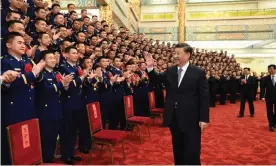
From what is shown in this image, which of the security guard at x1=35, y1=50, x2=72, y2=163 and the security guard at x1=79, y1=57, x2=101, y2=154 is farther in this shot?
the security guard at x1=79, y1=57, x2=101, y2=154

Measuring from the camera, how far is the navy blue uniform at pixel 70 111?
10.8 ft

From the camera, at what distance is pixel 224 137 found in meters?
5.04

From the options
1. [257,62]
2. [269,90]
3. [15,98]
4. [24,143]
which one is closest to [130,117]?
[15,98]

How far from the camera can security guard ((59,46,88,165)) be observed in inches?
129

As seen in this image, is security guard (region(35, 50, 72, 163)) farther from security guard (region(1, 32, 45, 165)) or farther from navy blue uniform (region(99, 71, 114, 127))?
navy blue uniform (region(99, 71, 114, 127))

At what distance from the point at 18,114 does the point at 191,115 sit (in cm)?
162

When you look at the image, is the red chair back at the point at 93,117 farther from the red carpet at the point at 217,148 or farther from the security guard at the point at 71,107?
the red carpet at the point at 217,148

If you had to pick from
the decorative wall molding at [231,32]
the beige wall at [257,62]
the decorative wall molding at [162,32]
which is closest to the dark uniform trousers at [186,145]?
the decorative wall molding at [231,32]

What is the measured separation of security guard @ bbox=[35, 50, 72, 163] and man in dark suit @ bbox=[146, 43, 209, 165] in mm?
1201

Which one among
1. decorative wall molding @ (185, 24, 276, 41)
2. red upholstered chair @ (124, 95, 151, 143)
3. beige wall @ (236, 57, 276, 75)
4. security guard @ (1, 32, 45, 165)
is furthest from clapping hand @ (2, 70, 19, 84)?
beige wall @ (236, 57, 276, 75)

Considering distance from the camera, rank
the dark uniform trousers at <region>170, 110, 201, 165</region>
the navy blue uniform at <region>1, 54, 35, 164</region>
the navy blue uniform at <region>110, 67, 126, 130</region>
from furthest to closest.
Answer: the navy blue uniform at <region>110, 67, 126, 130</region> → the dark uniform trousers at <region>170, 110, 201, 165</region> → the navy blue uniform at <region>1, 54, 35, 164</region>

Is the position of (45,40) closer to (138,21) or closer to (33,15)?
(33,15)

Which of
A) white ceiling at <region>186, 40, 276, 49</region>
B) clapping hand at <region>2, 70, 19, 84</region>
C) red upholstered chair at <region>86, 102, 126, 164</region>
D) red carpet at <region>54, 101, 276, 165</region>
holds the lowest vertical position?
red carpet at <region>54, 101, 276, 165</region>

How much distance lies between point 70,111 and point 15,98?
0.92 m
